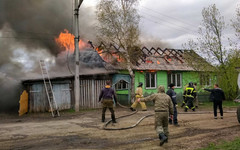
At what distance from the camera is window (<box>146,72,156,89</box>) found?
19430 millimetres

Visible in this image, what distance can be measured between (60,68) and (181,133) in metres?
11.0

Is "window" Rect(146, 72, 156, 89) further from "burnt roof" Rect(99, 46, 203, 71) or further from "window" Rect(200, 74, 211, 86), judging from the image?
"window" Rect(200, 74, 211, 86)

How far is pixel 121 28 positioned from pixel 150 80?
549cm

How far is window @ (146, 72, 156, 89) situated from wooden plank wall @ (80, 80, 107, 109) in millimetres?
5055

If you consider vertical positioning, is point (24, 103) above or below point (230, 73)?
below

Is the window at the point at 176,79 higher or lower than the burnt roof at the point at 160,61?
lower

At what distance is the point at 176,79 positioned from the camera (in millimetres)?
21359

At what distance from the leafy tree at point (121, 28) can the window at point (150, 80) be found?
260cm

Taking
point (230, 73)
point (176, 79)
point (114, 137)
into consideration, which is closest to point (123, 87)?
point (176, 79)

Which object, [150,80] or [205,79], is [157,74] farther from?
[205,79]

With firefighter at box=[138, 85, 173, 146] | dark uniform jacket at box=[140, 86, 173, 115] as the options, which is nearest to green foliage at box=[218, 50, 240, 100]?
dark uniform jacket at box=[140, 86, 173, 115]

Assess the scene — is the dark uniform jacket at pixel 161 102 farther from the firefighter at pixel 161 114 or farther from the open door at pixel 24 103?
the open door at pixel 24 103

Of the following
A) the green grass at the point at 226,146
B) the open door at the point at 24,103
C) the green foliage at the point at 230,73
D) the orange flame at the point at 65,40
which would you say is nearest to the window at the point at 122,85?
the orange flame at the point at 65,40

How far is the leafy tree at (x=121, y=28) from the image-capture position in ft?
53.7
